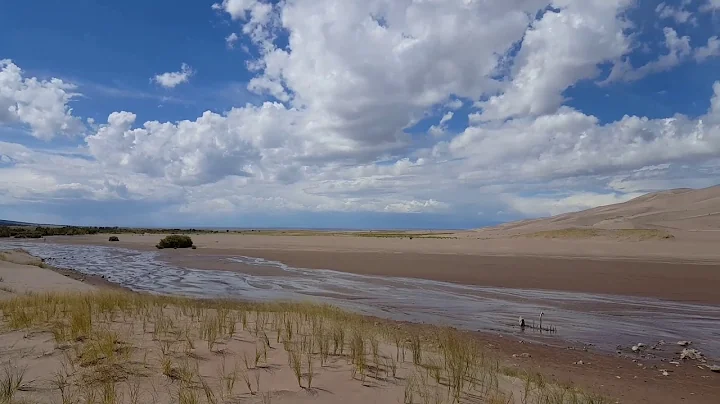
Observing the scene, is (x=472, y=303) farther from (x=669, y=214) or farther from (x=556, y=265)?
(x=669, y=214)

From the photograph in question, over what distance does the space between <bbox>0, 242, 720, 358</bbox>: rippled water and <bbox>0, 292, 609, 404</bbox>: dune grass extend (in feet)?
15.9

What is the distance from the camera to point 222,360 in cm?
686

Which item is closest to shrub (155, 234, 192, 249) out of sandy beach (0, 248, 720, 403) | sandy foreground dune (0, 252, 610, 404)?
sandy foreground dune (0, 252, 610, 404)

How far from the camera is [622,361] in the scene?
32.0ft

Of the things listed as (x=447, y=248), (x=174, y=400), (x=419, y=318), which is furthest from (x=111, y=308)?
(x=447, y=248)

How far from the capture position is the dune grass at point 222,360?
569cm

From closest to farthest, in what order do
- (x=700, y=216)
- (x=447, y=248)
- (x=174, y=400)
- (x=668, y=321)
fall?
(x=174, y=400) → (x=668, y=321) → (x=447, y=248) → (x=700, y=216)

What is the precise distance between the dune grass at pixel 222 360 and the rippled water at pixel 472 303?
15.9ft

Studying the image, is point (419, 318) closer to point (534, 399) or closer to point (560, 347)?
point (560, 347)

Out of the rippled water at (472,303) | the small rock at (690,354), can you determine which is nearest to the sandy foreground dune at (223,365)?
the small rock at (690,354)

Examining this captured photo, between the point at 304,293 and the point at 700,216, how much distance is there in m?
51.7

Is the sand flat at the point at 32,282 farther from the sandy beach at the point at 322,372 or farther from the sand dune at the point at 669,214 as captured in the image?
the sand dune at the point at 669,214

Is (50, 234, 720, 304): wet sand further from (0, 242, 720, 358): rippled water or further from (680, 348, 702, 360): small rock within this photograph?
(680, 348, 702, 360): small rock

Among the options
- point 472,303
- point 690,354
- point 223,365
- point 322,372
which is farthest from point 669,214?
point 223,365
